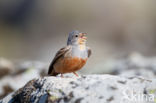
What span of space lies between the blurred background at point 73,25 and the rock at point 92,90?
18.6m

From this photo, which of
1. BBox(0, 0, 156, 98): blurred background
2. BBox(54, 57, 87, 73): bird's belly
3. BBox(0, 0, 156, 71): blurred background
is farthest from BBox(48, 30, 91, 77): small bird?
BBox(0, 0, 156, 71): blurred background

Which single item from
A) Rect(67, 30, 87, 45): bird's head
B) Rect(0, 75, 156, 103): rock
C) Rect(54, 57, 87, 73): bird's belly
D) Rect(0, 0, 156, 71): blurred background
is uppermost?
Rect(0, 0, 156, 71): blurred background

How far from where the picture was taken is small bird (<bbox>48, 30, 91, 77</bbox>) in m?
9.55

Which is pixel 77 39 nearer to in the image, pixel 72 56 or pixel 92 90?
pixel 72 56

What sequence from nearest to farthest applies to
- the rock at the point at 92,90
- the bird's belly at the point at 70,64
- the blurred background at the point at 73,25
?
1. the rock at the point at 92,90
2. the bird's belly at the point at 70,64
3. the blurred background at the point at 73,25

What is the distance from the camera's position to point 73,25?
109ft

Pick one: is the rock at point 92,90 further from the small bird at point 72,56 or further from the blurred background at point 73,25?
the blurred background at point 73,25

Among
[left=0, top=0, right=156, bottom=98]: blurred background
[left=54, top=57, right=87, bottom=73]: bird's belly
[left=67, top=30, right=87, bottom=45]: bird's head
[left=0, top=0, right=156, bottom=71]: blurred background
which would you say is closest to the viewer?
[left=54, top=57, right=87, bottom=73]: bird's belly

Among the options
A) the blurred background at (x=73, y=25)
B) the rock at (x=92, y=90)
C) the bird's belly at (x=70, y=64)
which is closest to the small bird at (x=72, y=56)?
the bird's belly at (x=70, y=64)

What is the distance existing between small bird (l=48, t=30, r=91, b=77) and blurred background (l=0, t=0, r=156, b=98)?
54.8 feet

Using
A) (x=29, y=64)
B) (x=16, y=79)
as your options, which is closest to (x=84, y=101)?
(x=16, y=79)

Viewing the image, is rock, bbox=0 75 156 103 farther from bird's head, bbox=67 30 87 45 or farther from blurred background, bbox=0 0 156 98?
blurred background, bbox=0 0 156 98

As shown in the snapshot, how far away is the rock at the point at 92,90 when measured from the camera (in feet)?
24.2

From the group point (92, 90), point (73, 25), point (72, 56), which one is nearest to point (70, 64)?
point (72, 56)
